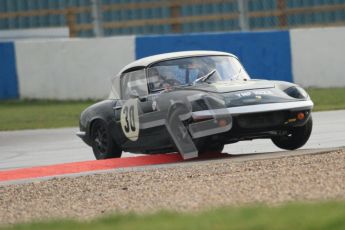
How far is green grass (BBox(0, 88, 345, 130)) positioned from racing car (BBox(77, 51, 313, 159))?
632 cm

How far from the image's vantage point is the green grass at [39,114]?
64.1ft

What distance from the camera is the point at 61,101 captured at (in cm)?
2345

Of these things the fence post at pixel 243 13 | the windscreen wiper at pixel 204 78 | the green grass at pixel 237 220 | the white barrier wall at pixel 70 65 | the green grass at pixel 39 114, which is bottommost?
the green grass at pixel 39 114

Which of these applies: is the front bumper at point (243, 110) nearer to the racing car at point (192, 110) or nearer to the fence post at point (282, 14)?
the racing car at point (192, 110)

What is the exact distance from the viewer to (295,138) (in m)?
12.0

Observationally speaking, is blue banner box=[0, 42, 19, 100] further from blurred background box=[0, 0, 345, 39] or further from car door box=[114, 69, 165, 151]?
car door box=[114, 69, 165, 151]

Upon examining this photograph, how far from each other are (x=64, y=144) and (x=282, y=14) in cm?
752

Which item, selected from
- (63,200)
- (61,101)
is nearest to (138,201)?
(63,200)

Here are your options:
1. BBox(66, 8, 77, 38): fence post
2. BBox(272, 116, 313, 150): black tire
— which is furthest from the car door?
BBox(66, 8, 77, 38): fence post

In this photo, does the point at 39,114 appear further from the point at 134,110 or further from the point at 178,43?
the point at 134,110

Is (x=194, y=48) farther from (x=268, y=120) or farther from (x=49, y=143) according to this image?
(x=268, y=120)

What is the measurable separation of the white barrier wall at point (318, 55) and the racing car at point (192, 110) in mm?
9014

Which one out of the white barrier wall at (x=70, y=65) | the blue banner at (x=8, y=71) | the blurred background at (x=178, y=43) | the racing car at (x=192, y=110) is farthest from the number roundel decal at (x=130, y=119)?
the blue banner at (x=8, y=71)

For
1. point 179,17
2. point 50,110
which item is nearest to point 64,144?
point 50,110
